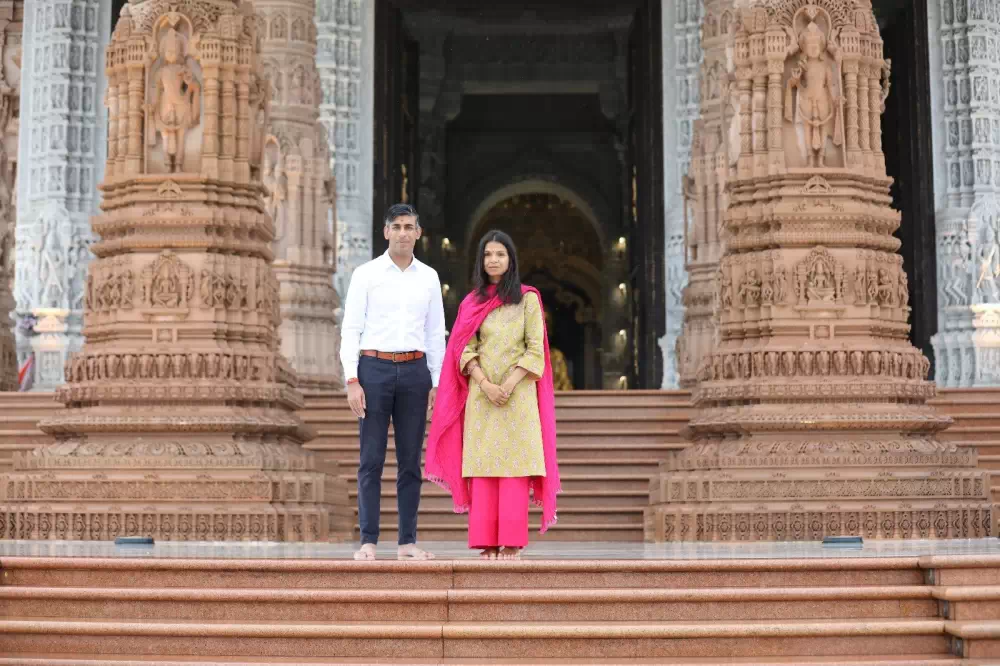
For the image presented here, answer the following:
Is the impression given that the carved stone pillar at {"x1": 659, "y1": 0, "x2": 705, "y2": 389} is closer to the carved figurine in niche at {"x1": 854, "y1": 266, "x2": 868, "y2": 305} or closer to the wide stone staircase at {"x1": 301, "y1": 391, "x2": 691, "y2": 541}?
the wide stone staircase at {"x1": 301, "y1": 391, "x2": 691, "y2": 541}

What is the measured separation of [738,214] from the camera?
1075cm

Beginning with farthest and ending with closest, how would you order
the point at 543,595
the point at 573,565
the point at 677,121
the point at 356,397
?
the point at 677,121, the point at 356,397, the point at 573,565, the point at 543,595

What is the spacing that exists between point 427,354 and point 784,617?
2.08m

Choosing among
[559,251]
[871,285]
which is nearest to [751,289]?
[871,285]

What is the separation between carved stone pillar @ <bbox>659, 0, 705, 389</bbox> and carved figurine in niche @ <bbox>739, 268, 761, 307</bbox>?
31.0 ft

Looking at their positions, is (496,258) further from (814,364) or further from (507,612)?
(814,364)

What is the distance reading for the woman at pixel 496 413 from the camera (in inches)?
271

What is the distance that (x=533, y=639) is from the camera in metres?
5.77

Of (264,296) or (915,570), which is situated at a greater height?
(264,296)

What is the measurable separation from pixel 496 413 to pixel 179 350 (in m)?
3.90

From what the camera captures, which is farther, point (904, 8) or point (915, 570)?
point (904, 8)

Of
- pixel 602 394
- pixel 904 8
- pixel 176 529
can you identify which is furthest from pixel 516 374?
pixel 904 8

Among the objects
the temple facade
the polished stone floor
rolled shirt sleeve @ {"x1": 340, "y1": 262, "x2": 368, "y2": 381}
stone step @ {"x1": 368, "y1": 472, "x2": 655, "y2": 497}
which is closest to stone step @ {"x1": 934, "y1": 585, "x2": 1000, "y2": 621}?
the polished stone floor

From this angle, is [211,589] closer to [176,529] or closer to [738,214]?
[176,529]
